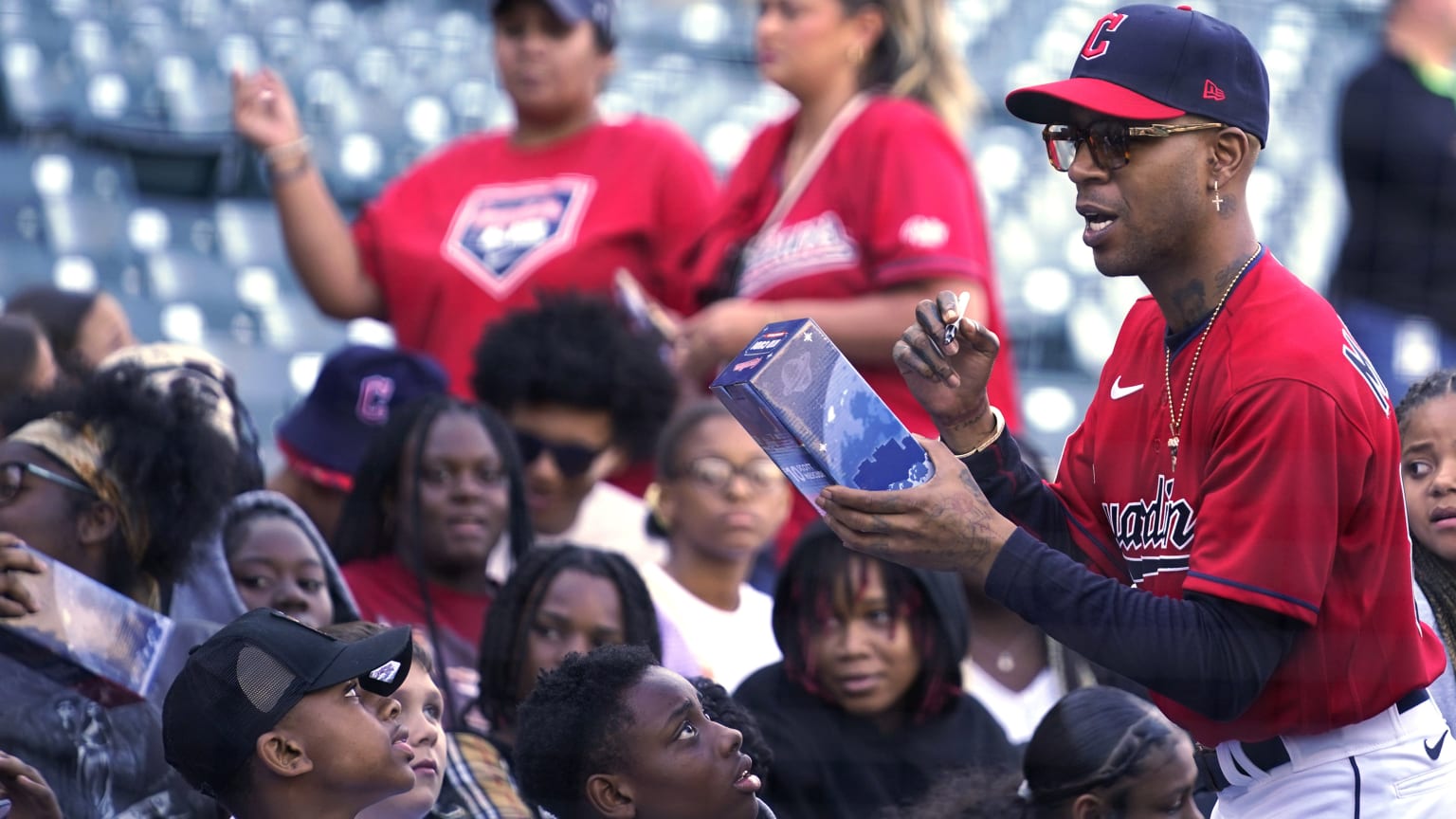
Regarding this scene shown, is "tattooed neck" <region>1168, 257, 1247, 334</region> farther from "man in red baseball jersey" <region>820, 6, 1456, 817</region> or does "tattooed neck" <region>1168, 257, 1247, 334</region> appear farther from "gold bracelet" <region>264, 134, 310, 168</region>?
"gold bracelet" <region>264, 134, 310, 168</region>

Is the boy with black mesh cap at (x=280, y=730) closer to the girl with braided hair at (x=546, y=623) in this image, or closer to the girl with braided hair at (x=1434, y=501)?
the girl with braided hair at (x=546, y=623)

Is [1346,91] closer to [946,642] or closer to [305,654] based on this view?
[946,642]

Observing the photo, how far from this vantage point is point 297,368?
5918 mm

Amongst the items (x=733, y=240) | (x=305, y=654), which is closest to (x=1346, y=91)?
(x=733, y=240)

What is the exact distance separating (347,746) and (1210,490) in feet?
3.71

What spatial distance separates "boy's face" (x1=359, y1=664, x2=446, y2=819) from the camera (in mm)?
2631

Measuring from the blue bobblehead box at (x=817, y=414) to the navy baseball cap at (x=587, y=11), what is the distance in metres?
2.63

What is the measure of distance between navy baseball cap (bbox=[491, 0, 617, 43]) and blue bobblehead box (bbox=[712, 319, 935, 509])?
8.61 feet

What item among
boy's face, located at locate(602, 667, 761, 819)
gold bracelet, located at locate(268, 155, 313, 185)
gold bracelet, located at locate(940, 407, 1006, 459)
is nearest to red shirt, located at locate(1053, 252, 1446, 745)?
gold bracelet, located at locate(940, 407, 1006, 459)

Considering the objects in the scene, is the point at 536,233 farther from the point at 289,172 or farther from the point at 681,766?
the point at 681,766

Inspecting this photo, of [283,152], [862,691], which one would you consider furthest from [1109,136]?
[283,152]

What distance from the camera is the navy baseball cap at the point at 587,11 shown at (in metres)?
4.66

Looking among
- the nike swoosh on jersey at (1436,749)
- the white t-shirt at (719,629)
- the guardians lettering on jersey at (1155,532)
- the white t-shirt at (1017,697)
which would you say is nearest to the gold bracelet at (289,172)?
the white t-shirt at (719,629)

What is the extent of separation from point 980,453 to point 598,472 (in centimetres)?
206
